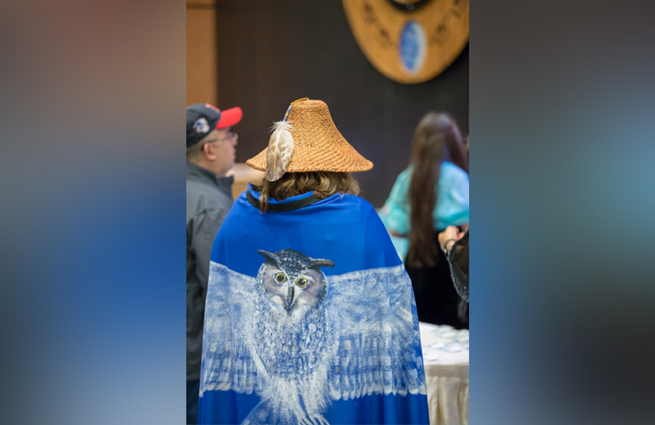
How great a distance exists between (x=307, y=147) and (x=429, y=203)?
2.40ft

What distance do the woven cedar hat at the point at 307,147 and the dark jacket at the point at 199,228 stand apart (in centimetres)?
36

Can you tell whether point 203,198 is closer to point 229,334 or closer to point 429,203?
point 229,334

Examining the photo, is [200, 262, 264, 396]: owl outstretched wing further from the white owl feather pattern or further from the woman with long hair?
the woman with long hair

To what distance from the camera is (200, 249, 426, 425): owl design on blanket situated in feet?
7.95

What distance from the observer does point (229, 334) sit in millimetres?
2564

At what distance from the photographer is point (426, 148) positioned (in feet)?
8.86

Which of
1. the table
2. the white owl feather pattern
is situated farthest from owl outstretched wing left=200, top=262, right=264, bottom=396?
the table

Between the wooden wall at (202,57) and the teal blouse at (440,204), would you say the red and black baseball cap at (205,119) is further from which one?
the teal blouse at (440,204)

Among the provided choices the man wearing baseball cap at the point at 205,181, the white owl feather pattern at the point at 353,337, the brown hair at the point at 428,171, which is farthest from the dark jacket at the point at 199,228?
the brown hair at the point at 428,171

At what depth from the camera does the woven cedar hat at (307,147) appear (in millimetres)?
2320

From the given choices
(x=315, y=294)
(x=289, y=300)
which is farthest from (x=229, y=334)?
(x=315, y=294)

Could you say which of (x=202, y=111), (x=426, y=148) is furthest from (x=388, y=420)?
(x=202, y=111)

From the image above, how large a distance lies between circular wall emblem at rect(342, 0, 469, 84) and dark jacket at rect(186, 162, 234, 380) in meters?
0.99
